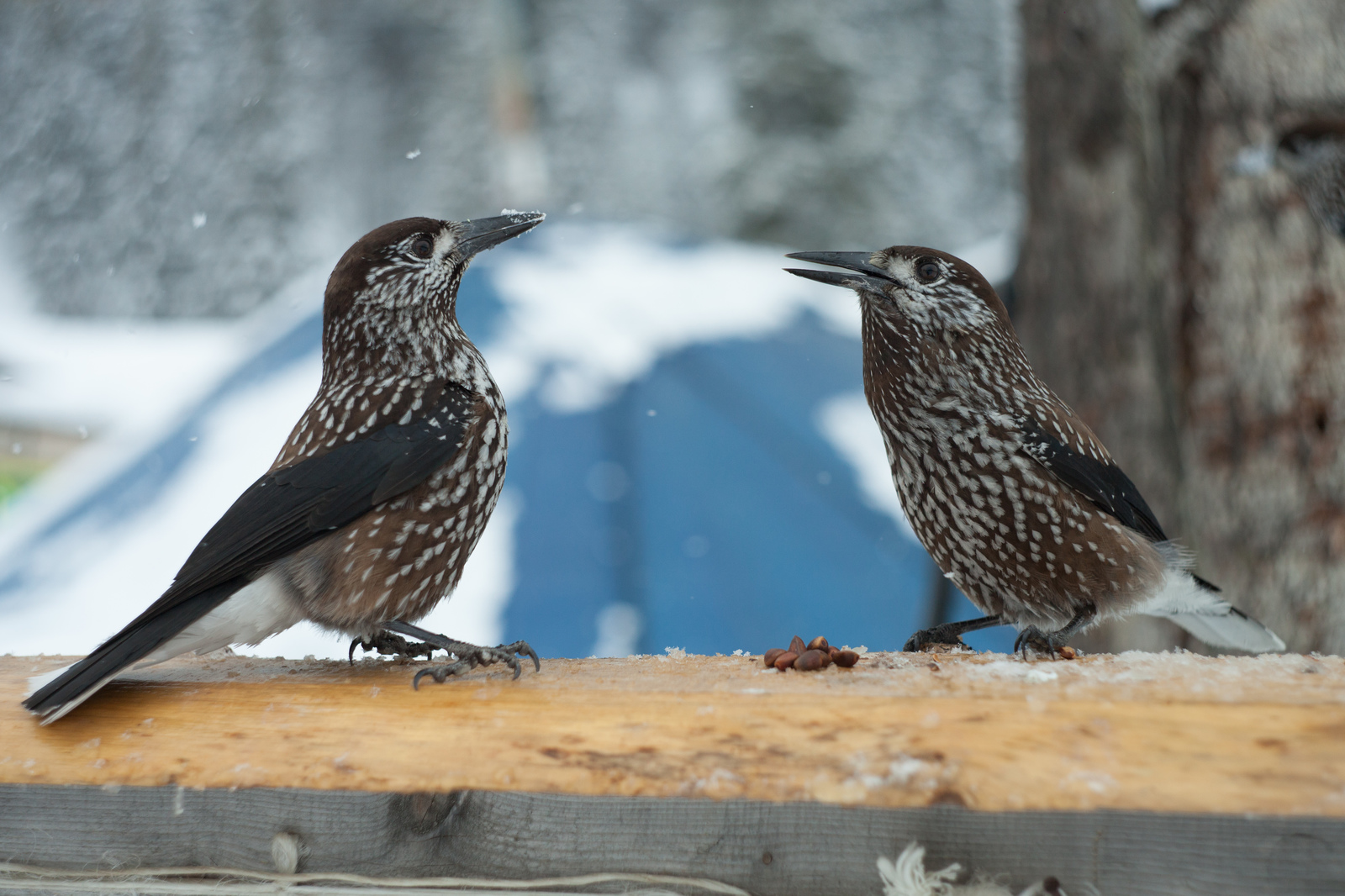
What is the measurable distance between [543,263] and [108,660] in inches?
141

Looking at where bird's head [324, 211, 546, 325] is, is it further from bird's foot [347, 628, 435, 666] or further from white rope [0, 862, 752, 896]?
white rope [0, 862, 752, 896]

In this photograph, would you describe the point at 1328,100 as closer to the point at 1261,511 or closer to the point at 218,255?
the point at 1261,511

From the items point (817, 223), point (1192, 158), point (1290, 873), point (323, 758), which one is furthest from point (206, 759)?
point (817, 223)

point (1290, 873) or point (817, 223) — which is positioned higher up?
point (817, 223)

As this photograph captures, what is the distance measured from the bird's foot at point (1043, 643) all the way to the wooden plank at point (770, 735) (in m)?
0.24

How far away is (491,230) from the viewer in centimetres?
188

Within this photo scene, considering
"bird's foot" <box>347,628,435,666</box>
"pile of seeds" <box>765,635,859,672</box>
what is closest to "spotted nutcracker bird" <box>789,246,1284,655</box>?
"pile of seeds" <box>765,635,859,672</box>

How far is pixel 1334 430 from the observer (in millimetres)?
2691

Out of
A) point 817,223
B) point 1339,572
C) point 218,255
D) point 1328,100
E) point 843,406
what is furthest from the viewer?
point 218,255

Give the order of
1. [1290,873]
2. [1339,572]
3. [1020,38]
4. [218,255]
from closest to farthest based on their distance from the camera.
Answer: [1290,873] < [1339,572] < [1020,38] < [218,255]

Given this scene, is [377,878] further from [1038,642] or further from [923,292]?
[923,292]

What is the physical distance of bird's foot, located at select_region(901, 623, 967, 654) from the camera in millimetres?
2064

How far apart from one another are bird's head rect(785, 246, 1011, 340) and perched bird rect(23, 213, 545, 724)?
0.63m

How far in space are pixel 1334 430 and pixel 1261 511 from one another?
0.27 meters
